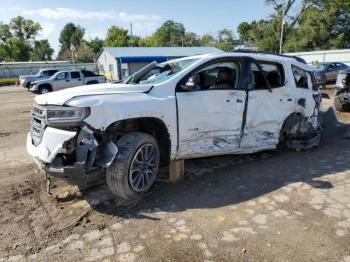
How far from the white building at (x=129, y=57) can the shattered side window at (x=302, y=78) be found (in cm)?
2881

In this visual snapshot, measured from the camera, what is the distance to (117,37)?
85312mm

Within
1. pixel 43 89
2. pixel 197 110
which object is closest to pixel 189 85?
pixel 197 110

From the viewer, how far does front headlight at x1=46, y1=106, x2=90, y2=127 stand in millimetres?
3693

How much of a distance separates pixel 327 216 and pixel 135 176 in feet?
7.46

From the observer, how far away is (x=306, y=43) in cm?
4853

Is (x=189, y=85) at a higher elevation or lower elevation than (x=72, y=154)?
higher

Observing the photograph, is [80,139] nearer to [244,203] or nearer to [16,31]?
[244,203]

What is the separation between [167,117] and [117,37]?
85.5 metres

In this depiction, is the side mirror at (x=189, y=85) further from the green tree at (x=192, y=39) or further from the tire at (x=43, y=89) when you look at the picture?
the green tree at (x=192, y=39)

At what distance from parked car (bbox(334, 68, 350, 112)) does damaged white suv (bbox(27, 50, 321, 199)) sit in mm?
4604

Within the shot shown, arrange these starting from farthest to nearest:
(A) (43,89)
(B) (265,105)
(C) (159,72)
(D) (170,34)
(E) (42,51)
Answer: (D) (170,34) → (E) (42,51) → (A) (43,89) → (B) (265,105) → (C) (159,72)

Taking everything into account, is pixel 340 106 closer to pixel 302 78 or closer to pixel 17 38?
pixel 302 78

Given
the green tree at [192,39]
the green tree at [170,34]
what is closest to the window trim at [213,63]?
the green tree at [170,34]

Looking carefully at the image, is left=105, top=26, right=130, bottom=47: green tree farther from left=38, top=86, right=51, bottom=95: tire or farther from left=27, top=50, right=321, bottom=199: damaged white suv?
left=27, top=50, right=321, bottom=199: damaged white suv
